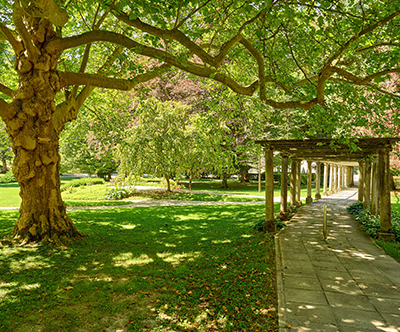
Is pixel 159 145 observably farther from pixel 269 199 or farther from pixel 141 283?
pixel 141 283

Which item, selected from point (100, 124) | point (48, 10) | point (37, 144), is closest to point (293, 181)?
point (100, 124)

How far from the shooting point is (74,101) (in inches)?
288

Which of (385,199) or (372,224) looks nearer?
(385,199)

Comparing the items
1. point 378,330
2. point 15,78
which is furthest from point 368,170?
point 15,78

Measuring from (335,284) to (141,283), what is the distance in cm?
341

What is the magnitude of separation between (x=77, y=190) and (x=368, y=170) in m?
18.4

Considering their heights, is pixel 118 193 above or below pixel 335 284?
above

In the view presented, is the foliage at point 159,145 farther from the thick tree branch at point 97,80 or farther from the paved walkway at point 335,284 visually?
the thick tree branch at point 97,80

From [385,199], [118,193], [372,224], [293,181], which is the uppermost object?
[293,181]

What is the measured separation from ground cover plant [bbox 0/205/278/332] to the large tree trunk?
547 millimetres

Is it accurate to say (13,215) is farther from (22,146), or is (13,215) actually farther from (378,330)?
(378,330)

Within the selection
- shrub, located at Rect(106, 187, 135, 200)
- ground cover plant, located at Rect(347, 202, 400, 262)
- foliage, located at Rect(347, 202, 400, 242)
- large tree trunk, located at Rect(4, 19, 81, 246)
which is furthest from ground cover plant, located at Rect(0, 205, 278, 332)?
shrub, located at Rect(106, 187, 135, 200)

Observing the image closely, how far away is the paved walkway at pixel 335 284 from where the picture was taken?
3572 mm

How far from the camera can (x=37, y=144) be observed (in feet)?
20.3
